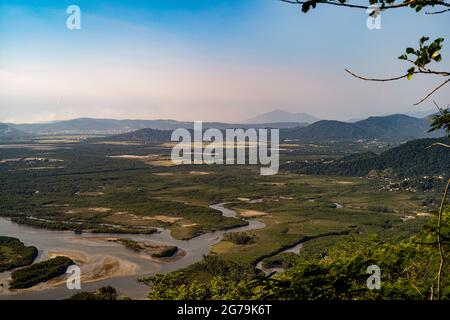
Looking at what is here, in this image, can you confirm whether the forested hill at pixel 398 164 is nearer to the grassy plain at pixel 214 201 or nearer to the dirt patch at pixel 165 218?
the grassy plain at pixel 214 201

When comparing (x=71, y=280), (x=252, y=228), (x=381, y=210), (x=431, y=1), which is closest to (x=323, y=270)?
(x=431, y=1)

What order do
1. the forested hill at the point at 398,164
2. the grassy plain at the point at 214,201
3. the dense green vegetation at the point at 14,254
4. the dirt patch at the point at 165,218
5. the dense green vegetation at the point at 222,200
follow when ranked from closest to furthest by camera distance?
the dense green vegetation at the point at 14,254, the dense green vegetation at the point at 222,200, the grassy plain at the point at 214,201, the dirt patch at the point at 165,218, the forested hill at the point at 398,164

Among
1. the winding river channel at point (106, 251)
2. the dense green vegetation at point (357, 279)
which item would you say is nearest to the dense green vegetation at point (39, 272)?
the winding river channel at point (106, 251)

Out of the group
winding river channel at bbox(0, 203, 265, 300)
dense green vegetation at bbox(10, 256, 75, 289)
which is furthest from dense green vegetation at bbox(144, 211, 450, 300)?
dense green vegetation at bbox(10, 256, 75, 289)

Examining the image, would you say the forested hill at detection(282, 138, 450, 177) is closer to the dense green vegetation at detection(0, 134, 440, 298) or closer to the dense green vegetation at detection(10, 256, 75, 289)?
the dense green vegetation at detection(0, 134, 440, 298)

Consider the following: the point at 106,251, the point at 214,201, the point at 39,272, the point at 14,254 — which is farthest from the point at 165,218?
the point at 39,272
